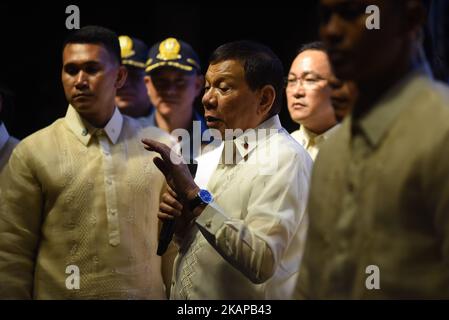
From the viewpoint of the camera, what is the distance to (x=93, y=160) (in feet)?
12.6

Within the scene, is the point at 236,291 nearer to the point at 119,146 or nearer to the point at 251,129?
the point at 251,129

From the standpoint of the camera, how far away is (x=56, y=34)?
6.21m


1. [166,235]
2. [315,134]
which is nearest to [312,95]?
[315,134]

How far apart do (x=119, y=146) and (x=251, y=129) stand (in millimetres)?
932

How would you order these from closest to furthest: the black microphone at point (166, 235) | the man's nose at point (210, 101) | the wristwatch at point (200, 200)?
the wristwatch at point (200, 200), the black microphone at point (166, 235), the man's nose at point (210, 101)

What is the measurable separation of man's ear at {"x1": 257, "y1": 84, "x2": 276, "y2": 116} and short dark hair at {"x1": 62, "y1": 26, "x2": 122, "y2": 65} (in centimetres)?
109

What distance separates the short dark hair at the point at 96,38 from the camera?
400 cm

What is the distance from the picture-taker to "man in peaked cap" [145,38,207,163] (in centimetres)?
525

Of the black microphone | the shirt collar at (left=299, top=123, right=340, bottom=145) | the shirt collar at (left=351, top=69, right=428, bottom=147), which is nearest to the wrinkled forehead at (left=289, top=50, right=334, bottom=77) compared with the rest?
the shirt collar at (left=299, top=123, right=340, bottom=145)

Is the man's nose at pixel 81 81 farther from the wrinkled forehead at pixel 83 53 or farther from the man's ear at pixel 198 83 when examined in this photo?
the man's ear at pixel 198 83

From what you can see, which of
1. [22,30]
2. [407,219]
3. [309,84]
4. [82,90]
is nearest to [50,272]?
[82,90]

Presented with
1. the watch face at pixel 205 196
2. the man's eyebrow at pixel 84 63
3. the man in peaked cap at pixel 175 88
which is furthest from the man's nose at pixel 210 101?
the man in peaked cap at pixel 175 88

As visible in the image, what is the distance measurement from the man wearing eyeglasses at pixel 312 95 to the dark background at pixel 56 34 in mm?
1519

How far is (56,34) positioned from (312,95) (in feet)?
8.94
